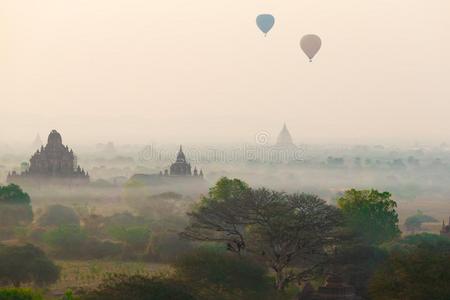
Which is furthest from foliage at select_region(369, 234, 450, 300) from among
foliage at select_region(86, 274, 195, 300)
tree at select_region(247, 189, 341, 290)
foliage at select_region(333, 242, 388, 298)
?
foliage at select_region(86, 274, 195, 300)

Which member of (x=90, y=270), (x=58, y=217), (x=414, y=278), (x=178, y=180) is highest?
(x=178, y=180)

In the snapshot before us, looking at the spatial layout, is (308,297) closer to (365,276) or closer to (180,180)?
(365,276)

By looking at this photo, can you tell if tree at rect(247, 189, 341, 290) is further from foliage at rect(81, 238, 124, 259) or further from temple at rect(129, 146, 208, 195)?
temple at rect(129, 146, 208, 195)

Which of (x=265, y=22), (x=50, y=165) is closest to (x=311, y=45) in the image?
(x=265, y=22)

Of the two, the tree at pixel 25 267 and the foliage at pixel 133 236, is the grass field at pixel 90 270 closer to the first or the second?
the tree at pixel 25 267

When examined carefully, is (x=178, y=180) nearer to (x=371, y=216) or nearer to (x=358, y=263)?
(x=371, y=216)

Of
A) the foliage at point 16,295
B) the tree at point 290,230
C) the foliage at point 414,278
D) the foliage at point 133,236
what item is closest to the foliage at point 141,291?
the foliage at point 16,295

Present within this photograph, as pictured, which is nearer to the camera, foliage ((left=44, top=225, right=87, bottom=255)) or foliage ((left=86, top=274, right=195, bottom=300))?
foliage ((left=86, top=274, right=195, bottom=300))

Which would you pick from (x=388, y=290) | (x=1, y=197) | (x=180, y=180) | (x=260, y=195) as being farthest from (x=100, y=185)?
(x=388, y=290)
